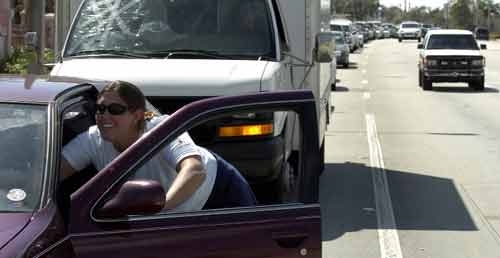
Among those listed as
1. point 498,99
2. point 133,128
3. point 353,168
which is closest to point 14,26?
point 498,99

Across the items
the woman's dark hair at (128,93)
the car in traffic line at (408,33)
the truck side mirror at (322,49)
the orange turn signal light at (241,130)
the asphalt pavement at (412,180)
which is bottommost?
the car in traffic line at (408,33)

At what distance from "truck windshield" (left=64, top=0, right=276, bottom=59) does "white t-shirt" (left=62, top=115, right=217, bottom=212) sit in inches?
155

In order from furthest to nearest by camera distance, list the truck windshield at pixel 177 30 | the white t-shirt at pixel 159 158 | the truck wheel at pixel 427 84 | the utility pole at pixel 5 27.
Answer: the truck wheel at pixel 427 84 → the utility pole at pixel 5 27 → the truck windshield at pixel 177 30 → the white t-shirt at pixel 159 158

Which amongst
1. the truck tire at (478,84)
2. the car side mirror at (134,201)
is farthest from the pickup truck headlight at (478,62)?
the car side mirror at (134,201)

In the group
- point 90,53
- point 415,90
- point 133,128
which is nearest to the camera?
point 133,128

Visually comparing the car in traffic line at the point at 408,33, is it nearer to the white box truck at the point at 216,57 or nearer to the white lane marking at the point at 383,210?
the white lane marking at the point at 383,210

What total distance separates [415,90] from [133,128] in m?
26.2

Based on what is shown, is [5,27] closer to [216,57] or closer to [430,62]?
[430,62]

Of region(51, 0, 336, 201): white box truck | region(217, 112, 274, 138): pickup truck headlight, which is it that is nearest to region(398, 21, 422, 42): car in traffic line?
region(51, 0, 336, 201): white box truck

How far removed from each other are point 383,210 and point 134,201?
6.42 m

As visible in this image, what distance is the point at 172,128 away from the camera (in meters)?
Answer: 3.89

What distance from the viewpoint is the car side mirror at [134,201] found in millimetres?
3607

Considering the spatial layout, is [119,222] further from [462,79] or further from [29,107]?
[462,79]

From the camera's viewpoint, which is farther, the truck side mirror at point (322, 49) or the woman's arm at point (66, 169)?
the truck side mirror at point (322, 49)
